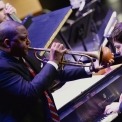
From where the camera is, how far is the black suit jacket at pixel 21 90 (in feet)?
4.89

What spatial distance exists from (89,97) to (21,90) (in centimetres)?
86

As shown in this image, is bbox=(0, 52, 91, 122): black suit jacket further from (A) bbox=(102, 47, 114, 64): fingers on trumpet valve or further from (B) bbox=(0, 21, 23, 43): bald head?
(A) bbox=(102, 47, 114, 64): fingers on trumpet valve

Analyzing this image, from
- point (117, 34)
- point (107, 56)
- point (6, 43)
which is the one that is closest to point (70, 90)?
point (117, 34)

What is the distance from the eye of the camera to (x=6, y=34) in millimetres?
1521

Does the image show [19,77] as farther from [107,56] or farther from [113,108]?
[113,108]

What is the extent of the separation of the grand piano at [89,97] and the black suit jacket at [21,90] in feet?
1.53

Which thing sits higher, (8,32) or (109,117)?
(8,32)

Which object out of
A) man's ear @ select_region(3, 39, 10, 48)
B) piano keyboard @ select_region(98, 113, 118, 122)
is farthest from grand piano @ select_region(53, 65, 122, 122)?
man's ear @ select_region(3, 39, 10, 48)

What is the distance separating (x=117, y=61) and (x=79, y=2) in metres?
1.86

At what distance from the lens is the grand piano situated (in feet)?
7.07

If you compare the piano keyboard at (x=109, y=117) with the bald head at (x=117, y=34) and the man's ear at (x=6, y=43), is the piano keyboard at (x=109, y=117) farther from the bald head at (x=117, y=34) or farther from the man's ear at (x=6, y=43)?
the man's ear at (x=6, y=43)

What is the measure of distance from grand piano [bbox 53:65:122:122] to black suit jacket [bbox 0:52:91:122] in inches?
18.3

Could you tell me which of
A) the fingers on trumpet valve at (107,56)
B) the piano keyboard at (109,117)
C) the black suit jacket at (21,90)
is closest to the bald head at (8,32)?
the black suit jacket at (21,90)

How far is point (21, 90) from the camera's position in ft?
4.87
